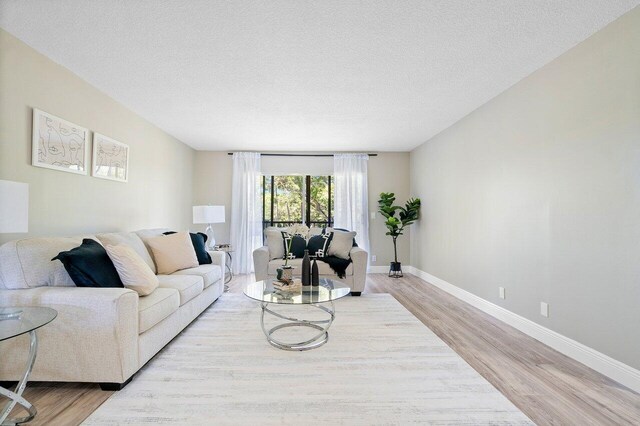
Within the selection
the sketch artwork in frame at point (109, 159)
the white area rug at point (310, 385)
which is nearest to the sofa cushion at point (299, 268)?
the white area rug at point (310, 385)

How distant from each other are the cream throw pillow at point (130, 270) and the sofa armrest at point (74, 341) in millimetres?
413

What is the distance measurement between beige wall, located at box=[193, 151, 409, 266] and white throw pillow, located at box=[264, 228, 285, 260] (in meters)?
1.74

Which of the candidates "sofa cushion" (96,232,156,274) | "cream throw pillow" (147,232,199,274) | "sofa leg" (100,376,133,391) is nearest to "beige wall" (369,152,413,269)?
"cream throw pillow" (147,232,199,274)

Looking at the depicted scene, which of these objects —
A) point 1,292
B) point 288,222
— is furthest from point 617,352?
point 288,222

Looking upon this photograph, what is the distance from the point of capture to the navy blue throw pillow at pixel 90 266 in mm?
2127

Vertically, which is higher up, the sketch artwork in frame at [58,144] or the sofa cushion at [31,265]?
the sketch artwork in frame at [58,144]

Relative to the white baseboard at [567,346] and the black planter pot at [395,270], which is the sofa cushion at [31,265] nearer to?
the white baseboard at [567,346]

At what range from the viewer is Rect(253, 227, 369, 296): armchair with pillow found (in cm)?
434

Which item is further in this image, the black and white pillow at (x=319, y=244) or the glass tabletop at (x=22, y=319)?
the black and white pillow at (x=319, y=244)

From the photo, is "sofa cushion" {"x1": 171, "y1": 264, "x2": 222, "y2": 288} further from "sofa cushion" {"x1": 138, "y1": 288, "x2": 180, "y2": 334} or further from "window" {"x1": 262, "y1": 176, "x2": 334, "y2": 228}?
"window" {"x1": 262, "y1": 176, "x2": 334, "y2": 228}

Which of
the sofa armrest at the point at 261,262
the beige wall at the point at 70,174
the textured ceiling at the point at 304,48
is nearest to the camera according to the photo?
the textured ceiling at the point at 304,48

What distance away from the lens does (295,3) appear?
1981 mm

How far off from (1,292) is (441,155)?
5122mm

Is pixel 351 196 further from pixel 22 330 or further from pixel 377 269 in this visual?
pixel 22 330
